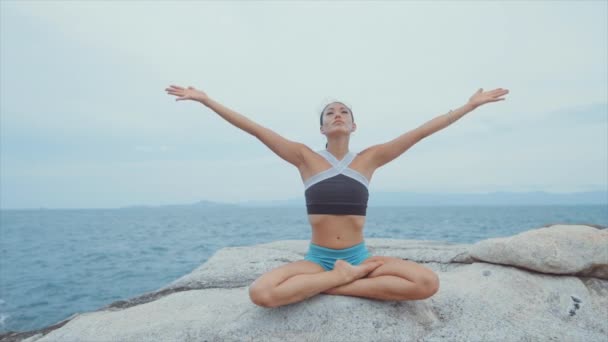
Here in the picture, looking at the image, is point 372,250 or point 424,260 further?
point 372,250

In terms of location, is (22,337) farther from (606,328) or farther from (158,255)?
(158,255)

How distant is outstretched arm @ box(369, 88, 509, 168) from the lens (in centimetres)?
526

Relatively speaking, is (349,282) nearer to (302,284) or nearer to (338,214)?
(302,284)

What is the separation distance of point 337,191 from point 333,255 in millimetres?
732

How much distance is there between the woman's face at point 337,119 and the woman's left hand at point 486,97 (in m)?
1.46

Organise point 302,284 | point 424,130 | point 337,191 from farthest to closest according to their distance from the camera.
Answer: point 424,130
point 337,191
point 302,284

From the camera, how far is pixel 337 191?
5.09 meters

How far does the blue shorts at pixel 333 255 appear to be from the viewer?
16.9 ft

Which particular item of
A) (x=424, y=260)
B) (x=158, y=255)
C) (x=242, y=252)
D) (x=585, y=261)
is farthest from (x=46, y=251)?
(x=585, y=261)

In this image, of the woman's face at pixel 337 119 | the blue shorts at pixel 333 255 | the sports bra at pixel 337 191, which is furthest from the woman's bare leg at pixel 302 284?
the woman's face at pixel 337 119

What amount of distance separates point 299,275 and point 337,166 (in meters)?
1.33

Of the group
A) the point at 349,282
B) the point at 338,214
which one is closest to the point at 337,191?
the point at 338,214

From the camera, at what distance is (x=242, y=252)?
9258mm

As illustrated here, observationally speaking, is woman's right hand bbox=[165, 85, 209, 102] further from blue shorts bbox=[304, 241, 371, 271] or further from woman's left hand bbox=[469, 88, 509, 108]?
woman's left hand bbox=[469, 88, 509, 108]
